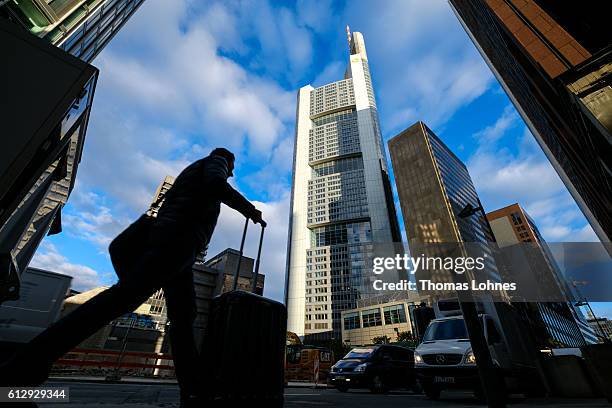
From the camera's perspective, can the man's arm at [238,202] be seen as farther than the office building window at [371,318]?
No

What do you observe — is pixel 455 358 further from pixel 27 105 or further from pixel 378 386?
pixel 27 105

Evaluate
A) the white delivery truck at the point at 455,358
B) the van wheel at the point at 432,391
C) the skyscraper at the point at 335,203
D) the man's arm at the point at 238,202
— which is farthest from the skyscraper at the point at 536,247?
the man's arm at the point at 238,202

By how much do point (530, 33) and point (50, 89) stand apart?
14.4 metres

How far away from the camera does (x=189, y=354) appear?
1.63 meters

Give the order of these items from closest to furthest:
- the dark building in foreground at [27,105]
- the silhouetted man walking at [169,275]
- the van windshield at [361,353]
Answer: the silhouetted man walking at [169,275], the dark building in foreground at [27,105], the van windshield at [361,353]

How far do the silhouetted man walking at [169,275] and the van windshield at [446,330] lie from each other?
280 inches

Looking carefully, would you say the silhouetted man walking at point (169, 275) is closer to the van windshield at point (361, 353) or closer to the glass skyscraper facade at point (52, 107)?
the glass skyscraper facade at point (52, 107)

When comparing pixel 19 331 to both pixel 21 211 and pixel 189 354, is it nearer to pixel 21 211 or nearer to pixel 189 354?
pixel 21 211

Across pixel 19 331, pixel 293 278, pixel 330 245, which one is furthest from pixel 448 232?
pixel 19 331

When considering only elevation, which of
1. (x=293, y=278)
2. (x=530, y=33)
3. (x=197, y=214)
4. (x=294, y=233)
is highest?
(x=294, y=233)

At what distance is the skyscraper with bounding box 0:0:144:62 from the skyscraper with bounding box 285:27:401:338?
289 ft

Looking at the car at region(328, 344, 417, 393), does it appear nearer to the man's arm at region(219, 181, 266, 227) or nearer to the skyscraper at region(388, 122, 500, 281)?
the man's arm at region(219, 181, 266, 227)

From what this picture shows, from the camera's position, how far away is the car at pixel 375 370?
8984 millimetres

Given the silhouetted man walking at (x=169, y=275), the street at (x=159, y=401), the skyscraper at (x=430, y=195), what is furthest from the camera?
the skyscraper at (x=430, y=195)
